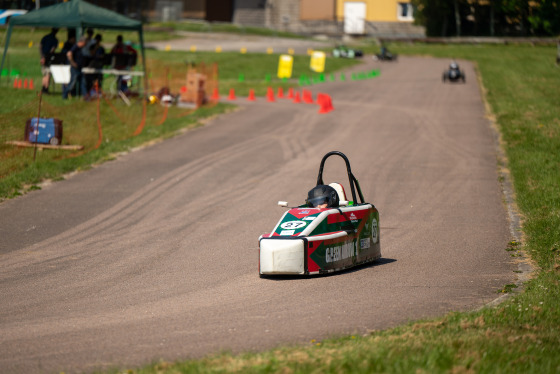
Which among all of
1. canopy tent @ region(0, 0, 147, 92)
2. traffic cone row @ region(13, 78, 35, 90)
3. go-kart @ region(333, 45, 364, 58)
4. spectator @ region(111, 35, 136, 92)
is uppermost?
canopy tent @ region(0, 0, 147, 92)

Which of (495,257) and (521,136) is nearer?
(495,257)

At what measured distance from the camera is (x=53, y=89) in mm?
27938

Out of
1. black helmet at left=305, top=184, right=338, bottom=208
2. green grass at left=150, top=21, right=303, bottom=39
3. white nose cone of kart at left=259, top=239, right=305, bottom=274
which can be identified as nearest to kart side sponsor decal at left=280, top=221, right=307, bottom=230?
white nose cone of kart at left=259, top=239, right=305, bottom=274

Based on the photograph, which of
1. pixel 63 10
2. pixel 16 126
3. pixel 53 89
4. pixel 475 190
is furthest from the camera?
pixel 53 89

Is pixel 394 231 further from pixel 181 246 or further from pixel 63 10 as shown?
pixel 63 10

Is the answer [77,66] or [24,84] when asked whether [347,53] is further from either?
[77,66]

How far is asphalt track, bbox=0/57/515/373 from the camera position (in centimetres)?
755

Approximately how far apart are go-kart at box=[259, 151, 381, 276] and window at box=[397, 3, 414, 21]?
68537mm

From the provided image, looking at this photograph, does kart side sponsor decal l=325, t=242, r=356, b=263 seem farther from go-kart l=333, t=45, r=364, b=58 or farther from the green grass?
the green grass

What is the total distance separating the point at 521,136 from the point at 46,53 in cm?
1514

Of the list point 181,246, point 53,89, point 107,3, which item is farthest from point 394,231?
point 107,3

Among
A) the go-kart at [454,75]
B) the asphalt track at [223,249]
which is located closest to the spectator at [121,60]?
the asphalt track at [223,249]

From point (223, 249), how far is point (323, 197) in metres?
1.88

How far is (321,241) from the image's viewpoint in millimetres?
9578
